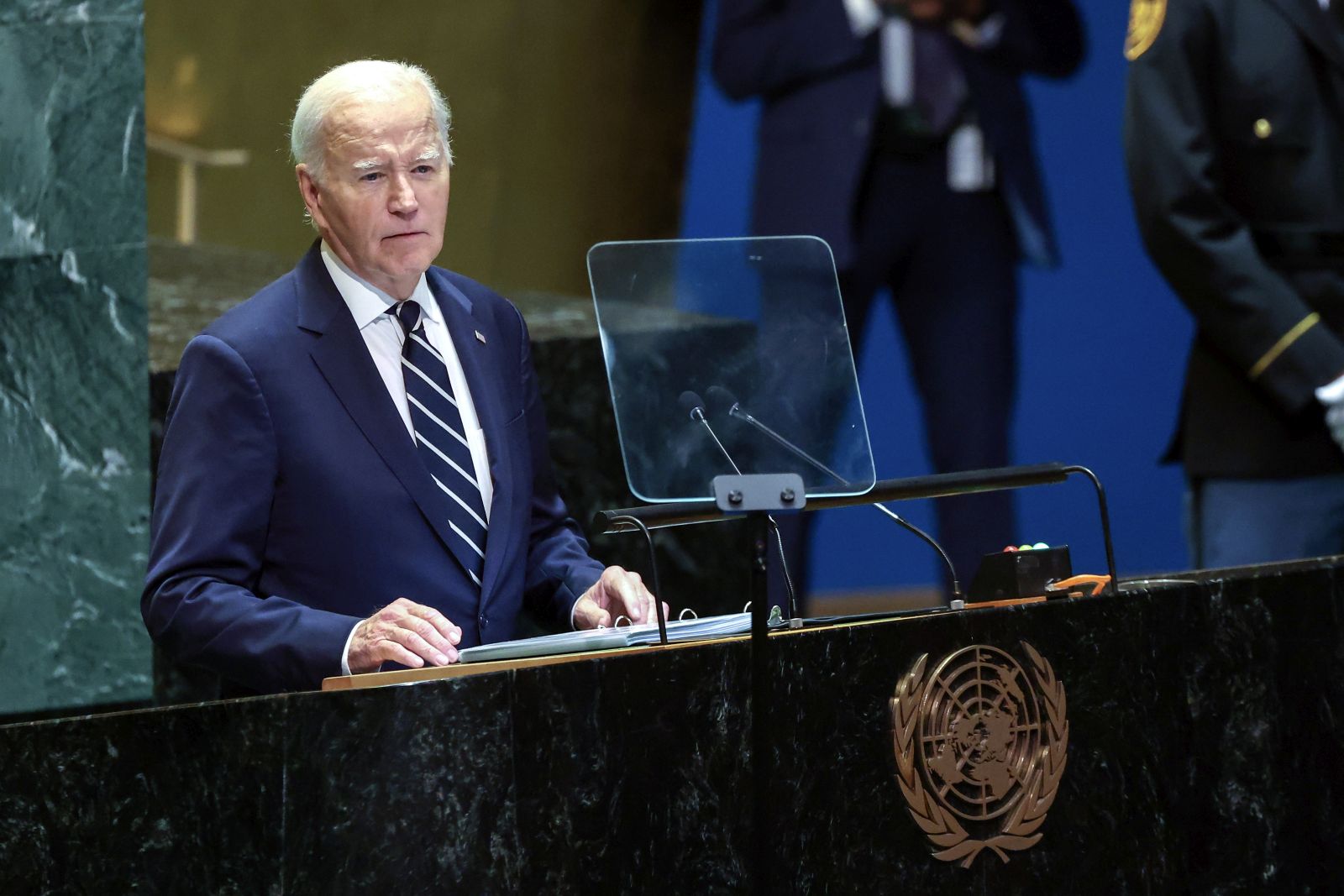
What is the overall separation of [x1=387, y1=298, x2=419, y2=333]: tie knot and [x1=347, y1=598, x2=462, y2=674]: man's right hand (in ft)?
1.68

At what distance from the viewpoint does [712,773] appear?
206 centimetres

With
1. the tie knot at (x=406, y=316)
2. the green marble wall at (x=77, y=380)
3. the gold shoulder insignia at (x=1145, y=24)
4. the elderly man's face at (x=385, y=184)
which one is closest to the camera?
the elderly man's face at (x=385, y=184)

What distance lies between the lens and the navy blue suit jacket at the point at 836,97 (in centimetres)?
519

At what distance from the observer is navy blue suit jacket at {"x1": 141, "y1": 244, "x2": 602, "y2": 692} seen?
A: 238 cm

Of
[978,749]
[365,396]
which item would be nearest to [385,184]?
[365,396]

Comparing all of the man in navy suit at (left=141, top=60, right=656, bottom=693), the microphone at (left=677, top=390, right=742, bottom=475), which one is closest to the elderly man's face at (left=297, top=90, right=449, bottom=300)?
the man in navy suit at (left=141, top=60, right=656, bottom=693)

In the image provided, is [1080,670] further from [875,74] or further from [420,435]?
[875,74]

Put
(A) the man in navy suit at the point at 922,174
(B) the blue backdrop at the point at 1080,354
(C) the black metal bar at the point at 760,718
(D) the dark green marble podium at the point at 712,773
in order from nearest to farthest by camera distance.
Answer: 1. (D) the dark green marble podium at the point at 712,773
2. (C) the black metal bar at the point at 760,718
3. (A) the man in navy suit at the point at 922,174
4. (B) the blue backdrop at the point at 1080,354

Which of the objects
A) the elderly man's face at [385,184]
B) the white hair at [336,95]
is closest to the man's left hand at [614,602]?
the elderly man's face at [385,184]

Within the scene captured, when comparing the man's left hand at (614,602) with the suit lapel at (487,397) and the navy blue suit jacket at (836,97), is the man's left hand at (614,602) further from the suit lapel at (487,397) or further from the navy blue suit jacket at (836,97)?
the navy blue suit jacket at (836,97)

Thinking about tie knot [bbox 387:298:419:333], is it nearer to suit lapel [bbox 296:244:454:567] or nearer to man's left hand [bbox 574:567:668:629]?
suit lapel [bbox 296:244:454:567]

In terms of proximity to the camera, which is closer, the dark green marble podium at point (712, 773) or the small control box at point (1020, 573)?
the dark green marble podium at point (712, 773)

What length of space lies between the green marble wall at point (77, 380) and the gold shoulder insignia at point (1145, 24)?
1839 mm

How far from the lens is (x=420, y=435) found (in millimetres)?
2582
